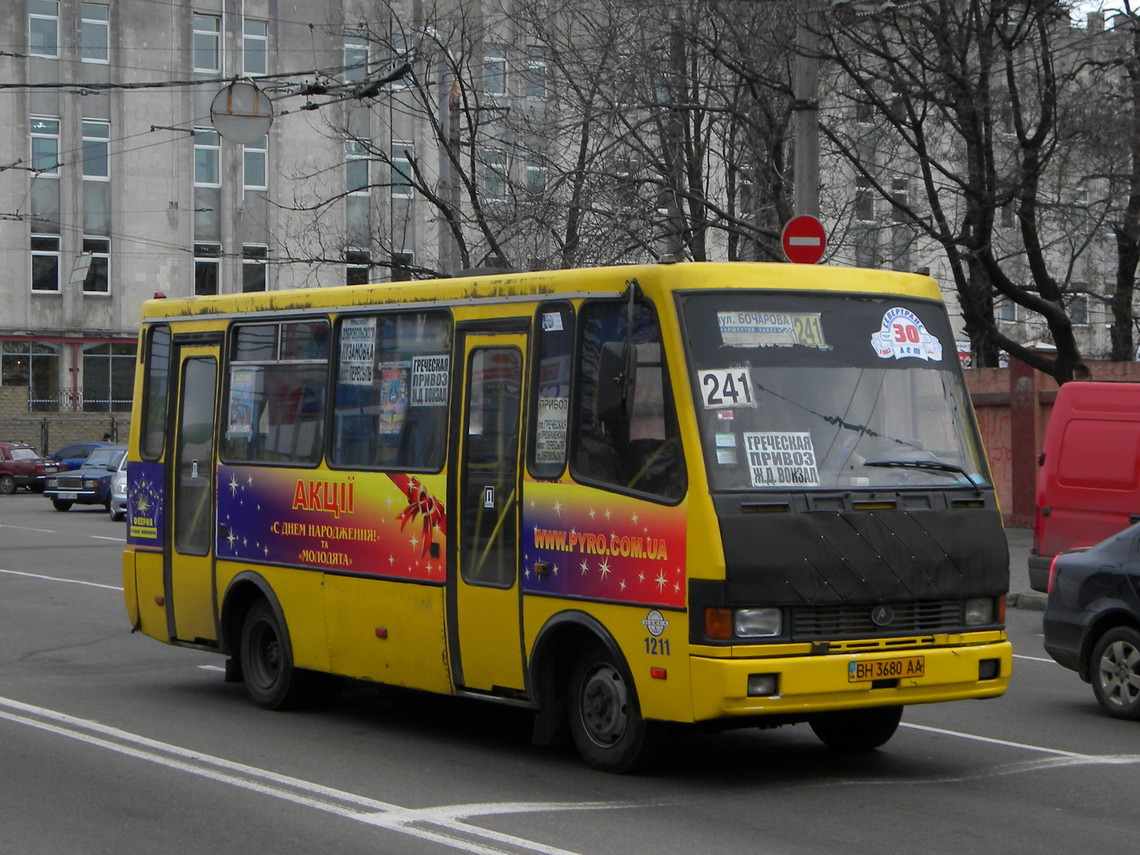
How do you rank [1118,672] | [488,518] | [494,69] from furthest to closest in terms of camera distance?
1. [494,69]
2. [1118,672]
3. [488,518]

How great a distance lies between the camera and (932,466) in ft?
28.8

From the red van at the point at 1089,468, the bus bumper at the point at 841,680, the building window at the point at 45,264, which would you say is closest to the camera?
the bus bumper at the point at 841,680

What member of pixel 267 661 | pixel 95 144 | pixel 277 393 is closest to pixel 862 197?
pixel 277 393

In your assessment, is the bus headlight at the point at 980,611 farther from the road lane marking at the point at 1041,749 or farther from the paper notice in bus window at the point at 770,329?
the paper notice in bus window at the point at 770,329

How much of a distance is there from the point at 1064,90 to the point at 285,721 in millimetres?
15988

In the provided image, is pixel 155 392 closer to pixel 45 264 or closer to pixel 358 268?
pixel 358 268

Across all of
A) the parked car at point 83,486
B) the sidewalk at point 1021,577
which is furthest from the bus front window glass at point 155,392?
the parked car at point 83,486

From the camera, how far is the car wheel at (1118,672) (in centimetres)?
1096

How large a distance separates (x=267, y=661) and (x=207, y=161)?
155 ft

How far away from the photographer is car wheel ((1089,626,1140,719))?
36.0 ft

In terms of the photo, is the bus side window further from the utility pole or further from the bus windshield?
the utility pole

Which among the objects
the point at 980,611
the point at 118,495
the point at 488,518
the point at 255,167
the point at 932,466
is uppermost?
the point at 255,167

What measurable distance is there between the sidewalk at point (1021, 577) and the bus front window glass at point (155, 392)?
7.65m

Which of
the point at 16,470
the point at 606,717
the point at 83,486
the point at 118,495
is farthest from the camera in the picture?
the point at 16,470
